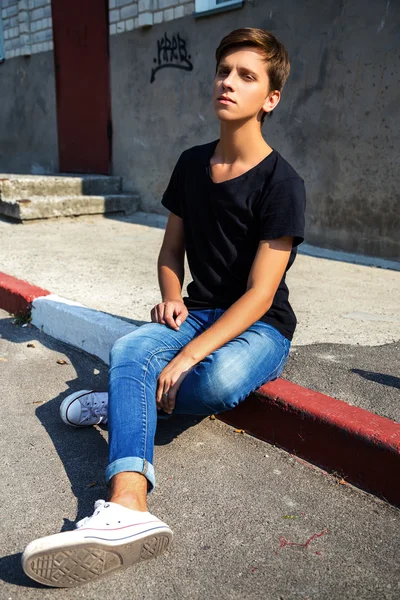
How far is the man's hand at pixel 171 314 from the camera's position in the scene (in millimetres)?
2428

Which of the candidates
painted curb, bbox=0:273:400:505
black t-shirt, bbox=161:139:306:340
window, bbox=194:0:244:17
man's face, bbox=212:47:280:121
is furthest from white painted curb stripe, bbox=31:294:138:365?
window, bbox=194:0:244:17

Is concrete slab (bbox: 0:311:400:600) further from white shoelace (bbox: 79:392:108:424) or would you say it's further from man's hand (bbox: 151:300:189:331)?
man's hand (bbox: 151:300:189:331)

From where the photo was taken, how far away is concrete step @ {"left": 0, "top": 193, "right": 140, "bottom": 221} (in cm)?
696

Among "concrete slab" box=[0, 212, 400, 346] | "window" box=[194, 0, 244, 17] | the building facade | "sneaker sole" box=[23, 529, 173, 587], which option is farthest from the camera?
"window" box=[194, 0, 244, 17]

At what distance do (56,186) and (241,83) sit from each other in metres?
5.83

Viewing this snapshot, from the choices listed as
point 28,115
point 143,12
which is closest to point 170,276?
point 143,12

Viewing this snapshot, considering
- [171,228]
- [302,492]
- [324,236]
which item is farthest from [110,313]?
[324,236]

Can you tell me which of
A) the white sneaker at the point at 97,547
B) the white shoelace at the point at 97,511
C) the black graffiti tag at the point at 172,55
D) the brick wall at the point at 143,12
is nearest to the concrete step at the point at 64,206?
the black graffiti tag at the point at 172,55

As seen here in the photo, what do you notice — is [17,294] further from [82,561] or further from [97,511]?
[82,561]

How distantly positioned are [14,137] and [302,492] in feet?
32.6

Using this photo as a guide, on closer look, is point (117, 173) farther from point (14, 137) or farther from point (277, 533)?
point (277, 533)

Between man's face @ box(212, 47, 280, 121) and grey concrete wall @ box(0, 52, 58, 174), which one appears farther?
grey concrete wall @ box(0, 52, 58, 174)

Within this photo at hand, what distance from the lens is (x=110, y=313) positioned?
3695mm

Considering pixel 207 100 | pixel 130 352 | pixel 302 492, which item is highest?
pixel 207 100
